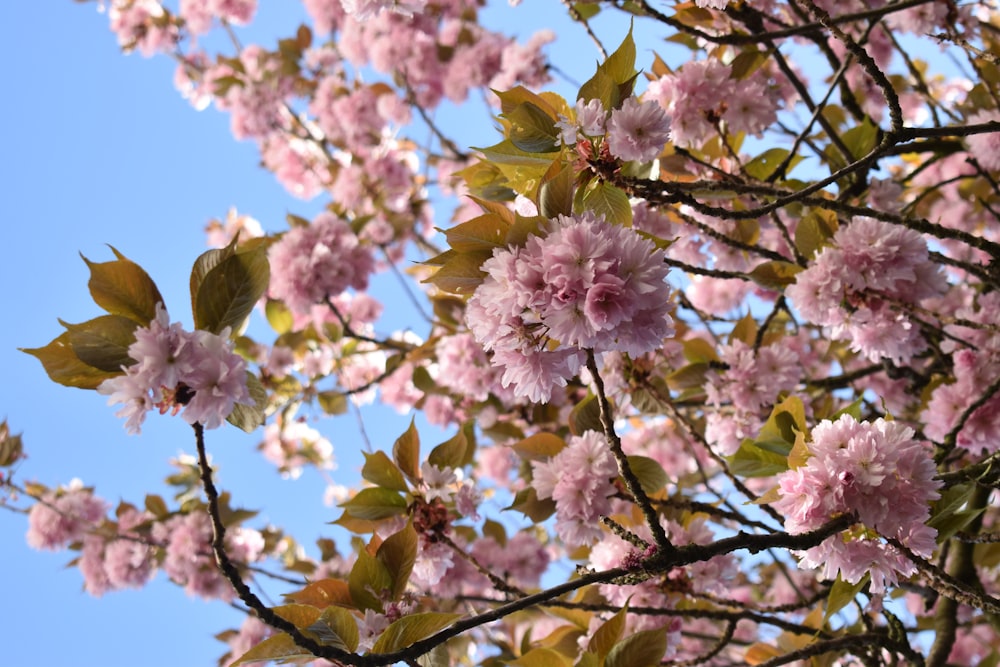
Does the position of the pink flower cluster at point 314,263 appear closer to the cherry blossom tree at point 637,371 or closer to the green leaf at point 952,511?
the cherry blossom tree at point 637,371

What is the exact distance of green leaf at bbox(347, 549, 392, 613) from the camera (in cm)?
114

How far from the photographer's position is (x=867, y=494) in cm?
95

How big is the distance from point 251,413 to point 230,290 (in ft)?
0.64

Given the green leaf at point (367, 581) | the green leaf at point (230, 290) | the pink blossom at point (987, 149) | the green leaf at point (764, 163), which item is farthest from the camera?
the pink blossom at point (987, 149)

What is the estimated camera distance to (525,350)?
33.9 inches

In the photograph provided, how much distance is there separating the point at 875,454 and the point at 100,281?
108 cm

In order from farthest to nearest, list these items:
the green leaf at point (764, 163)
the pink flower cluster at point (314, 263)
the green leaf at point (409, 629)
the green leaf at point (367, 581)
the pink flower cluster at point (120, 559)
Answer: the pink flower cluster at point (120, 559), the pink flower cluster at point (314, 263), the green leaf at point (764, 163), the green leaf at point (367, 581), the green leaf at point (409, 629)

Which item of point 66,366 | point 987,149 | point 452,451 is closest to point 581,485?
point 452,451

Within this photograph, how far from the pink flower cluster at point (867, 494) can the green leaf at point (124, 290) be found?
928 mm

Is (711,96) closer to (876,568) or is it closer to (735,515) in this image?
(735,515)

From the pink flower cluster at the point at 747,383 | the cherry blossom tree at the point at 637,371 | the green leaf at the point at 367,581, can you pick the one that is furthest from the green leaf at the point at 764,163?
the green leaf at the point at 367,581

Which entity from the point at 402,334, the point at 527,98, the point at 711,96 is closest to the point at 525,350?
Answer: the point at 527,98

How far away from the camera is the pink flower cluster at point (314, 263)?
8.28ft

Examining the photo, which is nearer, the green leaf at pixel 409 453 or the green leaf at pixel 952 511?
the green leaf at pixel 952 511
